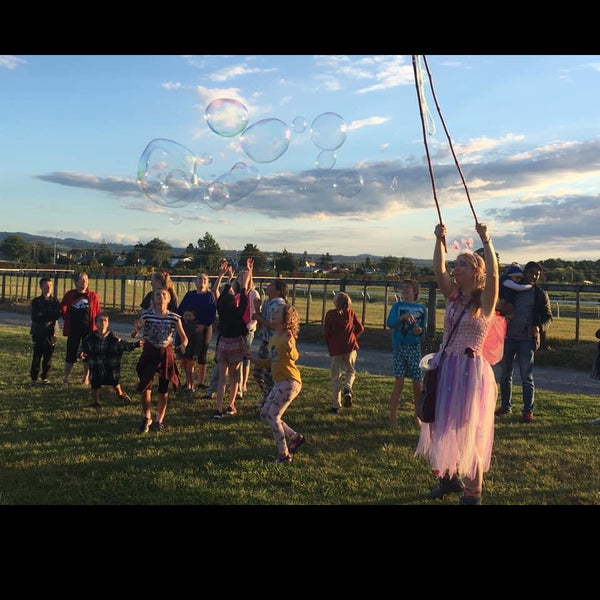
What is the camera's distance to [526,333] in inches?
296

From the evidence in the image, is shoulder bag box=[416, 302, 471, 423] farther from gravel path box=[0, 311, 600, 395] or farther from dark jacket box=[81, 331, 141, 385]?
gravel path box=[0, 311, 600, 395]

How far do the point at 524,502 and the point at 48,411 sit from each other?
19.0 ft

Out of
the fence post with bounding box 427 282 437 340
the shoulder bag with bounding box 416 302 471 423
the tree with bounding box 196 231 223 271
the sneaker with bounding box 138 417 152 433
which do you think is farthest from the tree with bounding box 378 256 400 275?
the shoulder bag with bounding box 416 302 471 423

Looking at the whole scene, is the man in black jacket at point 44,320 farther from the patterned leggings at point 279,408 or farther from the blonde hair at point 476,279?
the blonde hair at point 476,279

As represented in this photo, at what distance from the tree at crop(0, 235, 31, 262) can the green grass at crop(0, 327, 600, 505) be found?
6438cm

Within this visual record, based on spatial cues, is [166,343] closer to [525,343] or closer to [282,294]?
[282,294]

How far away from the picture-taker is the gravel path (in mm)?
10852

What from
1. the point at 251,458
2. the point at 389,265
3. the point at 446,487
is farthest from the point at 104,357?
the point at 389,265

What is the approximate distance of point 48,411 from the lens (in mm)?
7367

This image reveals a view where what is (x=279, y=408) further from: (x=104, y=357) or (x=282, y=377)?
(x=104, y=357)

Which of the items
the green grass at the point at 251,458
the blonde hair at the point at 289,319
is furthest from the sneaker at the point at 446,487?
the blonde hair at the point at 289,319

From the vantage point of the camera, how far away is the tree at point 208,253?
4556 centimetres

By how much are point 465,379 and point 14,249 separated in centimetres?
7110

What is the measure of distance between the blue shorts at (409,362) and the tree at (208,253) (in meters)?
36.9
